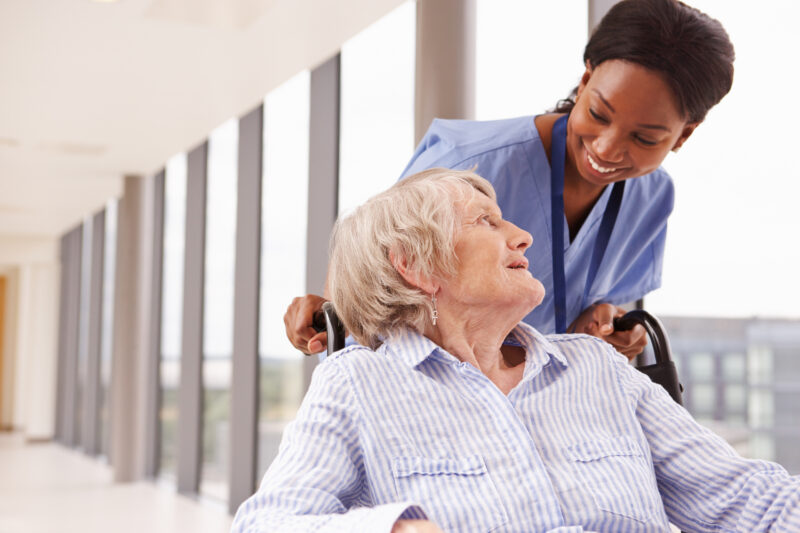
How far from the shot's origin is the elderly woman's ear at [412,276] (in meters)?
1.41

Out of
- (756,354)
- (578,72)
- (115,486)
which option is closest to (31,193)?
(115,486)

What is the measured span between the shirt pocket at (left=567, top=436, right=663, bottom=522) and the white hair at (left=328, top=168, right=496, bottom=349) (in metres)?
0.34

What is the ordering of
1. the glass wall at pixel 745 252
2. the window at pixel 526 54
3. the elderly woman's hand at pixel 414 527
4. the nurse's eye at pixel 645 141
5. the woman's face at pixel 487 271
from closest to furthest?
the elderly woman's hand at pixel 414 527 → the woman's face at pixel 487 271 → the nurse's eye at pixel 645 141 → the glass wall at pixel 745 252 → the window at pixel 526 54

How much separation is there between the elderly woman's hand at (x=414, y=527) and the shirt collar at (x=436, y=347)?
1.15 ft

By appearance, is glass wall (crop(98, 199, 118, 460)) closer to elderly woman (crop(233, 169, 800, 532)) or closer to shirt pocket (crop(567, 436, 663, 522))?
elderly woman (crop(233, 169, 800, 532))

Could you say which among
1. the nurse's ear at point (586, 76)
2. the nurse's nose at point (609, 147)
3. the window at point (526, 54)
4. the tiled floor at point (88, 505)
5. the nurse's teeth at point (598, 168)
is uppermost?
the window at point (526, 54)

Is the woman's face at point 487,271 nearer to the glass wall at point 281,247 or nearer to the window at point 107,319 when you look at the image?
the glass wall at point 281,247

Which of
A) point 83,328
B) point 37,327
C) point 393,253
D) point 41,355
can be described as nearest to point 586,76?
point 393,253

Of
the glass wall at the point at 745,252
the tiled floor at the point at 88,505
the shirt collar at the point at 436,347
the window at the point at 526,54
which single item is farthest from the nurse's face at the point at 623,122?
the tiled floor at the point at 88,505

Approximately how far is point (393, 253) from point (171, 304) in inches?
257

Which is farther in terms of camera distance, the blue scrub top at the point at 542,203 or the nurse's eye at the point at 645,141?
the blue scrub top at the point at 542,203

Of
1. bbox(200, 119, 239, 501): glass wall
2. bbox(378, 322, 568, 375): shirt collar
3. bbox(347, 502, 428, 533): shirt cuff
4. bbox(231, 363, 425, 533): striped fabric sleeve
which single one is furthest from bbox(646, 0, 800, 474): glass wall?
bbox(200, 119, 239, 501): glass wall

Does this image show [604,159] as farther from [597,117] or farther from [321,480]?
[321,480]

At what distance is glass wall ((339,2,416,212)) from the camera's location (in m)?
4.11
